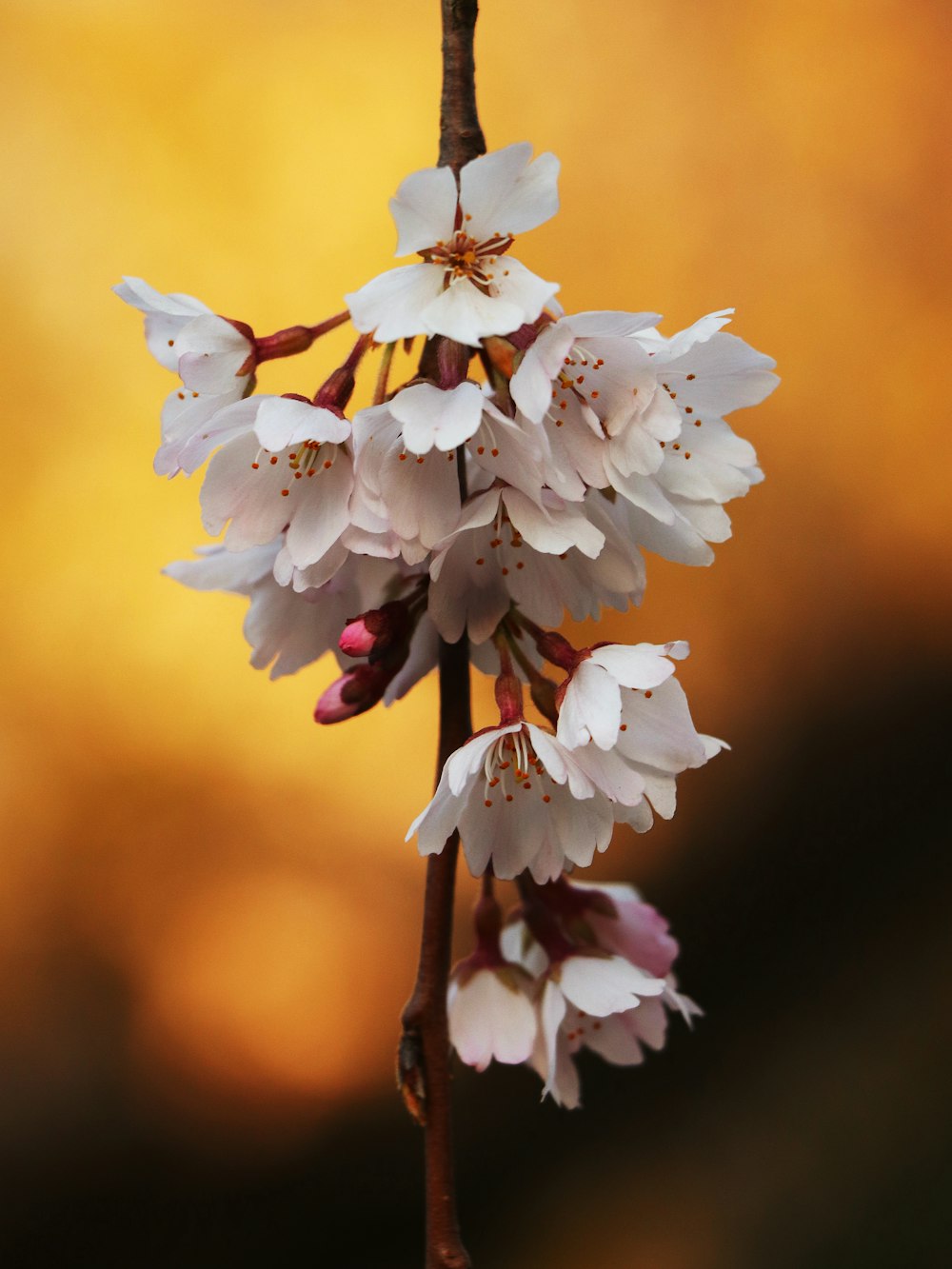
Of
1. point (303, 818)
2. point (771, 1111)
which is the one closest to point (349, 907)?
point (303, 818)

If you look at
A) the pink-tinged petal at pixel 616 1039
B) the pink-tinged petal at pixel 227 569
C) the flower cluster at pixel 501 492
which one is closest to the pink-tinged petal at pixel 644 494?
the flower cluster at pixel 501 492

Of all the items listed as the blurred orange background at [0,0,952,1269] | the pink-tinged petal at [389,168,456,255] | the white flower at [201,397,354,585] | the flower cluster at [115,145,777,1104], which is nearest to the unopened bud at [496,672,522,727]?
the flower cluster at [115,145,777,1104]

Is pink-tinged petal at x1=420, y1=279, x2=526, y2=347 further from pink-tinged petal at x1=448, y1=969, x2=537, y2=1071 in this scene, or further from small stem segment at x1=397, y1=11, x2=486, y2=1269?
pink-tinged petal at x1=448, y1=969, x2=537, y2=1071

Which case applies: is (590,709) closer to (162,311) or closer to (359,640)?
(359,640)

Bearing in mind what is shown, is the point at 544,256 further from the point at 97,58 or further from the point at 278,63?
the point at 97,58

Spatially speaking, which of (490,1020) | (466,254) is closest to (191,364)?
(466,254)

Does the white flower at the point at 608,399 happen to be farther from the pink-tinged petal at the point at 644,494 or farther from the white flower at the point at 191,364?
the white flower at the point at 191,364
